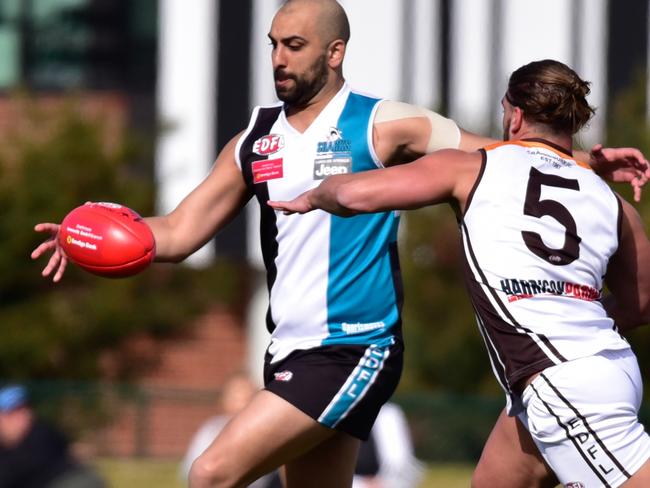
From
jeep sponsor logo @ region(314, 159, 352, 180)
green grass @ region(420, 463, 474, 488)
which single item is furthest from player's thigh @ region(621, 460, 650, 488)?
green grass @ region(420, 463, 474, 488)

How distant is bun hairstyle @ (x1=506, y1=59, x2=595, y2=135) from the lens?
489cm

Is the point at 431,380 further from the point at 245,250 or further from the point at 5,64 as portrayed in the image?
the point at 5,64

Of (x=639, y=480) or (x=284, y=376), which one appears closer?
(x=639, y=480)

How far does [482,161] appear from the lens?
15.8 ft

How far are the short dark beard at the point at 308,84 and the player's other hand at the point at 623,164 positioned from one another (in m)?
1.09

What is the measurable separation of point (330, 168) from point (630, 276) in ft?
3.95

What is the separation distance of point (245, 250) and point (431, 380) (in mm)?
4021

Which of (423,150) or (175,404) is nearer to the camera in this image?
(423,150)

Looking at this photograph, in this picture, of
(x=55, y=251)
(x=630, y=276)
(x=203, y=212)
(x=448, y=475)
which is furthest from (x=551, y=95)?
→ (x=448, y=475)

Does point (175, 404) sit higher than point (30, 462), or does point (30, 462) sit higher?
point (30, 462)

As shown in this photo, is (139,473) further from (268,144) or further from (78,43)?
(268,144)

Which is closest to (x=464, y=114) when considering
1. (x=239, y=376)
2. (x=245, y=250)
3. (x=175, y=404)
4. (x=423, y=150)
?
(x=245, y=250)

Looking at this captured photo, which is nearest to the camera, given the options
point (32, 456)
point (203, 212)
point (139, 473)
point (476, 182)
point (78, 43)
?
point (476, 182)

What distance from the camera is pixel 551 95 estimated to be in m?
4.89
